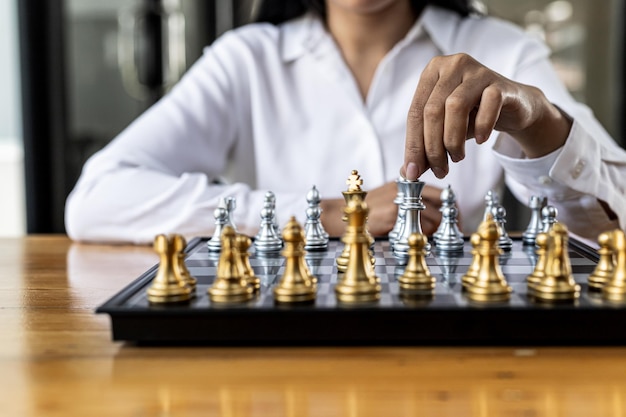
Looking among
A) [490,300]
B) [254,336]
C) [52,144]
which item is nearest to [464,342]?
[490,300]

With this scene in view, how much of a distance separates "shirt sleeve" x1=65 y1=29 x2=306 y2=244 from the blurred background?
180 centimetres

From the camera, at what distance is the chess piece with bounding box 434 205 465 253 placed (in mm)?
Result: 1218

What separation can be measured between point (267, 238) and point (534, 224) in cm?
50

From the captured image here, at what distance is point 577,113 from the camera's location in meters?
1.67

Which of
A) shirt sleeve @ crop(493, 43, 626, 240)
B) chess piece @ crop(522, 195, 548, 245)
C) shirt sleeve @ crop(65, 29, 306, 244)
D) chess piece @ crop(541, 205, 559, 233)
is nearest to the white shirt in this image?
shirt sleeve @ crop(65, 29, 306, 244)

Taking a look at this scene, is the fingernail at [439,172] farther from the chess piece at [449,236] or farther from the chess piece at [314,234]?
the chess piece at [314,234]

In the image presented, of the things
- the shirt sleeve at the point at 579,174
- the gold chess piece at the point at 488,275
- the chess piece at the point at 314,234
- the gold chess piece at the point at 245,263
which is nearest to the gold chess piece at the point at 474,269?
the gold chess piece at the point at 488,275

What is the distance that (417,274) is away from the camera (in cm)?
87

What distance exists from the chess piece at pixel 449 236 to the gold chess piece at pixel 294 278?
0.40 meters

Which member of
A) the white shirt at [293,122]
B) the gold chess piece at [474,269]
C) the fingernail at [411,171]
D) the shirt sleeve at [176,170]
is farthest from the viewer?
the white shirt at [293,122]

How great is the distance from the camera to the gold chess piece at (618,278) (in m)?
0.81

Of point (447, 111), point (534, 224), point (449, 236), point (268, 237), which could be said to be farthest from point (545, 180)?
point (268, 237)

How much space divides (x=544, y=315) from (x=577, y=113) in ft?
3.31

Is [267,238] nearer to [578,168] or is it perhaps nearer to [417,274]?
[417,274]
